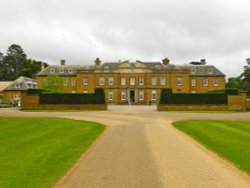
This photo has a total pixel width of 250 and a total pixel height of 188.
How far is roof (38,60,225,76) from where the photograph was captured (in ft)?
Answer: 238

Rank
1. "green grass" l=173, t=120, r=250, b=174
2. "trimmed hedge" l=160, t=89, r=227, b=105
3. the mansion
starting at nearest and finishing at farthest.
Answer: "green grass" l=173, t=120, r=250, b=174, "trimmed hedge" l=160, t=89, r=227, b=105, the mansion

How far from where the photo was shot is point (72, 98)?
41875 mm

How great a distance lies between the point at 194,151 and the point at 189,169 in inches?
117

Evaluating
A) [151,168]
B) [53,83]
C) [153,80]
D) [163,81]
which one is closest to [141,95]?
[153,80]

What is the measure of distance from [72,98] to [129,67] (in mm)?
32160

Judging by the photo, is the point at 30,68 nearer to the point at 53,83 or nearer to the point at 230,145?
the point at 53,83

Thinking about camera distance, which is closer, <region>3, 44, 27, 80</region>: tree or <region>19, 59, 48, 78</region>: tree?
<region>19, 59, 48, 78</region>: tree

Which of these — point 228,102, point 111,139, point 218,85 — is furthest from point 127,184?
point 218,85

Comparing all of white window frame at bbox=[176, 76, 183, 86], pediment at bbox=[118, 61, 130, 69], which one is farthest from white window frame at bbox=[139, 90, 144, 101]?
white window frame at bbox=[176, 76, 183, 86]

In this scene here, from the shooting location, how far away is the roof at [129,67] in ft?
238

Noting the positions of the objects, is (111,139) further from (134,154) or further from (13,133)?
(13,133)

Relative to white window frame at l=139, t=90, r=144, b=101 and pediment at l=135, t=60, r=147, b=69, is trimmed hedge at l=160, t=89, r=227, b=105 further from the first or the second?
pediment at l=135, t=60, r=147, b=69

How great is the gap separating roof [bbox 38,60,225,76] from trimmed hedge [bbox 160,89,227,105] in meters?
31.6

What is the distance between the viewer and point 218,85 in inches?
2936
